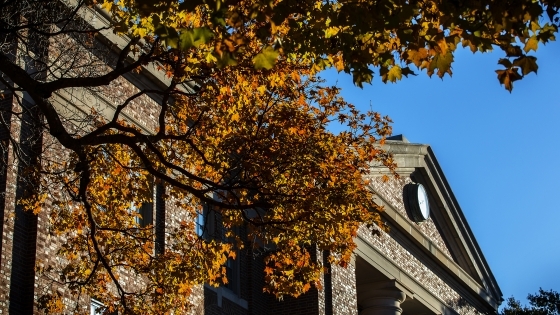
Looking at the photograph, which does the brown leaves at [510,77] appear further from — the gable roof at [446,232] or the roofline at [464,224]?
the roofline at [464,224]

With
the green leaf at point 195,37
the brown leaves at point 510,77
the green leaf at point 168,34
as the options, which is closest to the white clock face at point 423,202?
the brown leaves at point 510,77

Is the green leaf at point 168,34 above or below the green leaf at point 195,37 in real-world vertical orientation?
above

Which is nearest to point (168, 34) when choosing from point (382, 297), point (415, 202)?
point (382, 297)

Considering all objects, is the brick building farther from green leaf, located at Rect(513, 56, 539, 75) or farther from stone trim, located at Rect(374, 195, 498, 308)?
green leaf, located at Rect(513, 56, 539, 75)

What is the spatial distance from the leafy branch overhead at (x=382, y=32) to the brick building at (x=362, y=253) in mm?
6091

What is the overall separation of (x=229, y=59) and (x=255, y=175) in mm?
5926

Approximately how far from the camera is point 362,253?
28.9 m

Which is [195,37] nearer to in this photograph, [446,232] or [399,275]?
[399,275]

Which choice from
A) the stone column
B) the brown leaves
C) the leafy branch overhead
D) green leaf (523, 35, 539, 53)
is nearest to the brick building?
the stone column

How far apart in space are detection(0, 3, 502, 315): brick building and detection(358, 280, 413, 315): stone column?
0.03 meters

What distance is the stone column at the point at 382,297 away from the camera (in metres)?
30.2

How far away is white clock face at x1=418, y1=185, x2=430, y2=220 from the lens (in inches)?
1318

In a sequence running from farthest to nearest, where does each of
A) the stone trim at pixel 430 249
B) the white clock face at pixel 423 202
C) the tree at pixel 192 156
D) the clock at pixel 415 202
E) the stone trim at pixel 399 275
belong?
the white clock face at pixel 423 202 < the clock at pixel 415 202 < the stone trim at pixel 430 249 < the stone trim at pixel 399 275 < the tree at pixel 192 156

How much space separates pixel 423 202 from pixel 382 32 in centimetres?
2307
